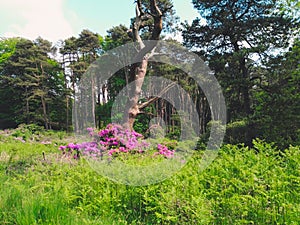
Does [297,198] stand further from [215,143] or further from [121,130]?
[215,143]

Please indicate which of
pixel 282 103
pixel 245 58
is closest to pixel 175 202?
pixel 282 103

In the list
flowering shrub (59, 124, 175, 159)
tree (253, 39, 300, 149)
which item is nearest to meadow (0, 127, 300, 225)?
flowering shrub (59, 124, 175, 159)

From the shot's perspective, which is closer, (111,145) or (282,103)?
(111,145)

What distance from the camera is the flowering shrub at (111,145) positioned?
215 inches

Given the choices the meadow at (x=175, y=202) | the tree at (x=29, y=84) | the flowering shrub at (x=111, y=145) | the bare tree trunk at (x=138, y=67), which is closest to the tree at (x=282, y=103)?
the flowering shrub at (x=111, y=145)

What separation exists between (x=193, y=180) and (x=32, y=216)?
1.50 meters

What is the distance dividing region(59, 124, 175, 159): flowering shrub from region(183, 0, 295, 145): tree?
15.8 feet

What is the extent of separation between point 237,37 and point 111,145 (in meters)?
7.38

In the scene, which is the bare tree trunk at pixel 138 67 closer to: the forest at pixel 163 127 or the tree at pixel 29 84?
the forest at pixel 163 127

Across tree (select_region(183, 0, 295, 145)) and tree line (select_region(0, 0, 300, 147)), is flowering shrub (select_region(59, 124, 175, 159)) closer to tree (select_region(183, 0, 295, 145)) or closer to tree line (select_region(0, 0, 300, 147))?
tree line (select_region(0, 0, 300, 147))

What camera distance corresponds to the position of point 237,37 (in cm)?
1023

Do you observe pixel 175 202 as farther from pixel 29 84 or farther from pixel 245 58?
pixel 29 84

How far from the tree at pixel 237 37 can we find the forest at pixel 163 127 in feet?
0.16

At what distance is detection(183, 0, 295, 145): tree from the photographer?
961cm
